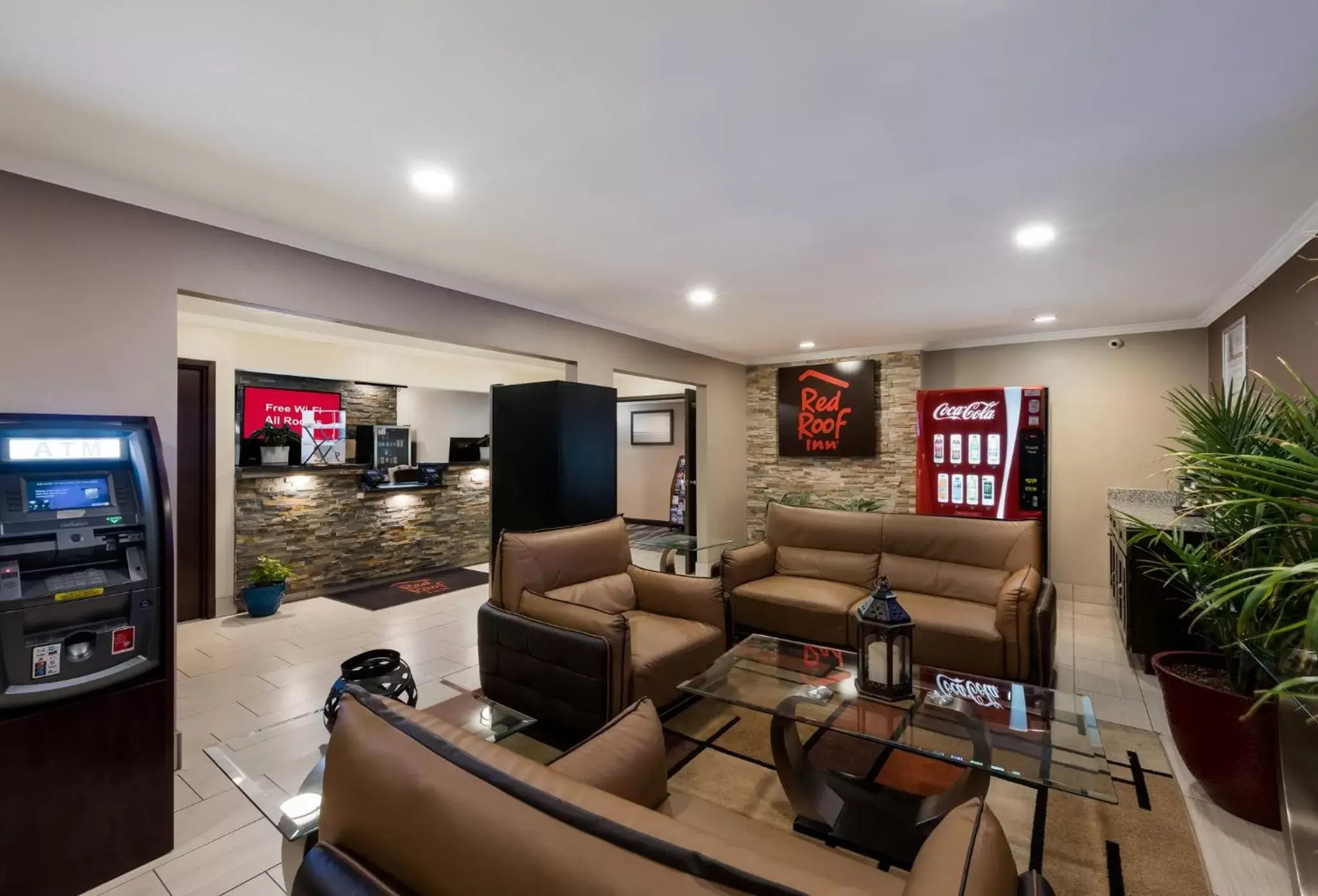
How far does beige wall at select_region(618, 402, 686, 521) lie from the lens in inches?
416

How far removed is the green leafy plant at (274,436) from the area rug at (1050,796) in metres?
4.34

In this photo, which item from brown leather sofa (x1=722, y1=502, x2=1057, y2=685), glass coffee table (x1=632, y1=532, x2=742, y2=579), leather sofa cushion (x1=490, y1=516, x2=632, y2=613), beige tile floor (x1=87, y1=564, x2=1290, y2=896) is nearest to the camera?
beige tile floor (x1=87, y1=564, x2=1290, y2=896)

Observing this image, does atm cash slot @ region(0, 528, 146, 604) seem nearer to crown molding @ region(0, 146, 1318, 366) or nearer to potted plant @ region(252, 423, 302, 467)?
crown molding @ region(0, 146, 1318, 366)

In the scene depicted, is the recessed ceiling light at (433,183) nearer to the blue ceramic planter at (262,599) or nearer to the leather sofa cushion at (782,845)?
the leather sofa cushion at (782,845)

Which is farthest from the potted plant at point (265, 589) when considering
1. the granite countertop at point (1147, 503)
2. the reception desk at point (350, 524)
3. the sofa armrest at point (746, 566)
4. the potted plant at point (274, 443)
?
the granite countertop at point (1147, 503)

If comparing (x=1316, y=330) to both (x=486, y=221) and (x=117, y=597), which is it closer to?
(x=486, y=221)

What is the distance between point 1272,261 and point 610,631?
411 centimetres

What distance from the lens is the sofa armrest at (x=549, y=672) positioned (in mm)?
2578

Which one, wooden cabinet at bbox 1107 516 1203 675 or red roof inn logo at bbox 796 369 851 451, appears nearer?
wooden cabinet at bbox 1107 516 1203 675

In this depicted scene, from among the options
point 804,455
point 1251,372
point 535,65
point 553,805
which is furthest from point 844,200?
point 804,455

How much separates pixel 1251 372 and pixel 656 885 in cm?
459

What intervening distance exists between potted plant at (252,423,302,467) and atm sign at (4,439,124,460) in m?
3.42

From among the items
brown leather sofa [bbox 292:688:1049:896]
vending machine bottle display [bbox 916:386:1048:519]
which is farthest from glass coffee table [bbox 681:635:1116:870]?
vending machine bottle display [bbox 916:386:1048:519]

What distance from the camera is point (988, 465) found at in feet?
18.2
